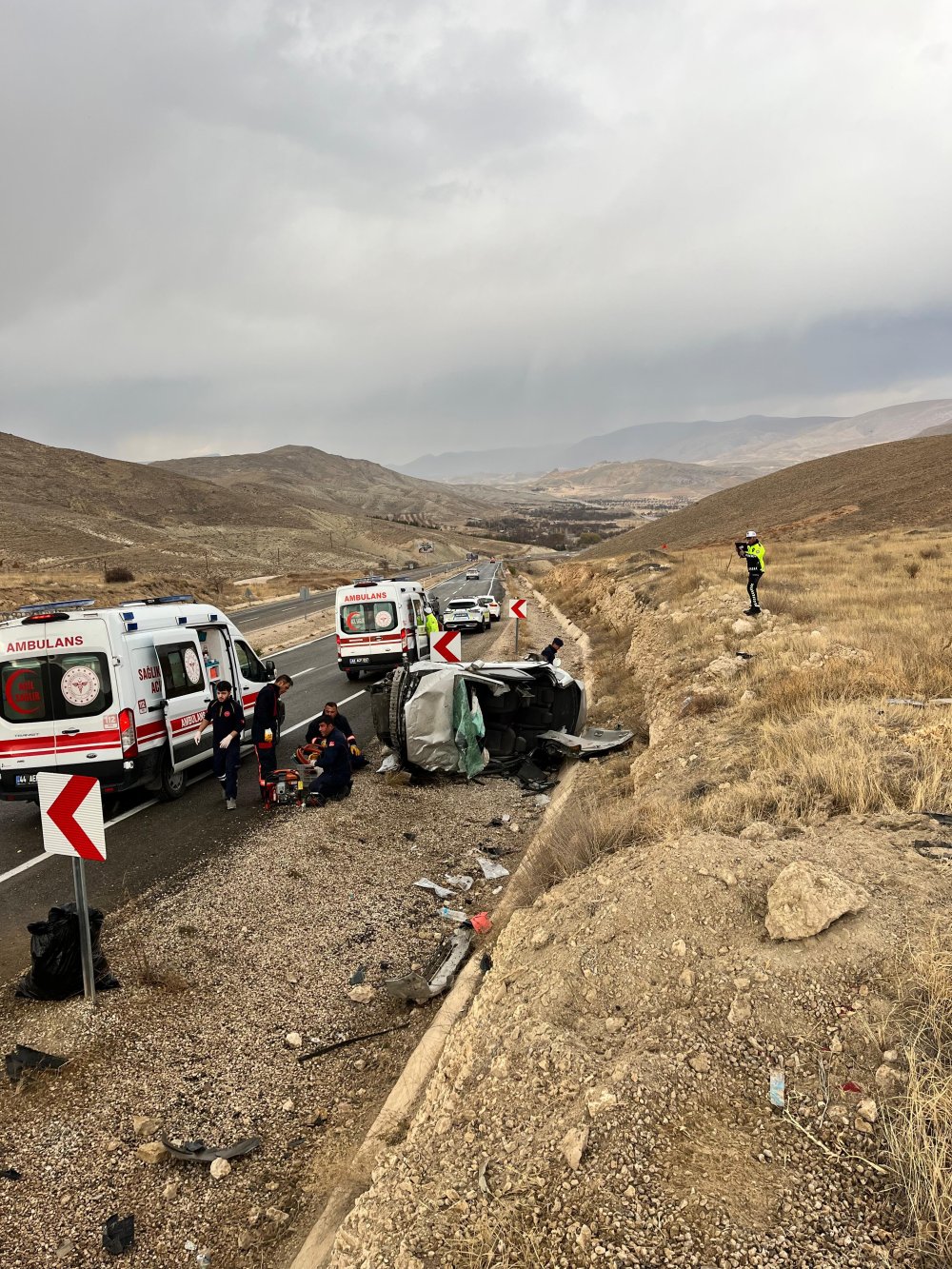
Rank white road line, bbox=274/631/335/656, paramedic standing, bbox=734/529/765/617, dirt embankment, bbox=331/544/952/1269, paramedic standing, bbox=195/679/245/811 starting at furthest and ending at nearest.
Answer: white road line, bbox=274/631/335/656 < paramedic standing, bbox=734/529/765/617 < paramedic standing, bbox=195/679/245/811 < dirt embankment, bbox=331/544/952/1269

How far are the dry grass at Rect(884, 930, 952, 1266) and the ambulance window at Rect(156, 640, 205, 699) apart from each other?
27.2 ft

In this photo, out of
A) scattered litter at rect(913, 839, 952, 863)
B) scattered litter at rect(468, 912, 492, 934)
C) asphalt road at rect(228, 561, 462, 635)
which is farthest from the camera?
asphalt road at rect(228, 561, 462, 635)

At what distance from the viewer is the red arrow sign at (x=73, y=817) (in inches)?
192

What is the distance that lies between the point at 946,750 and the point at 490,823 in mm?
4985

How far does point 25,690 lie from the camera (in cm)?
788

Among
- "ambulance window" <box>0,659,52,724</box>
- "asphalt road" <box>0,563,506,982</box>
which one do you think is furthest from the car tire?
"ambulance window" <box>0,659,52,724</box>

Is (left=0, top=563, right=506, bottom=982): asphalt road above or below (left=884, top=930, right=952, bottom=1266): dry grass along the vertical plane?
below

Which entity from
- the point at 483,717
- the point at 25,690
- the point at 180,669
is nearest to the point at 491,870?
the point at 483,717

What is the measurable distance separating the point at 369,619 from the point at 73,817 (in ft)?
39.1

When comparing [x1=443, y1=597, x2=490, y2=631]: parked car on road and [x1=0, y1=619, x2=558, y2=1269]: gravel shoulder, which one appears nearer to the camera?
[x1=0, y1=619, x2=558, y2=1269]: gravel shoulder

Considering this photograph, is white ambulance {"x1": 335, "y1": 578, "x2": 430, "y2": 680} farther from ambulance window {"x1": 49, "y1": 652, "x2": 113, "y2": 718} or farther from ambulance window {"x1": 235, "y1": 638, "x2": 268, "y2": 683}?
ambulance window {"x1": 49, "y1": 652, "x2": 113, "y2": 718}

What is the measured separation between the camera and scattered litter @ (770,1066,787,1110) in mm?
3119

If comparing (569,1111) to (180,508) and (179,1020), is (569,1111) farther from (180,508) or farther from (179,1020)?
(180,508)

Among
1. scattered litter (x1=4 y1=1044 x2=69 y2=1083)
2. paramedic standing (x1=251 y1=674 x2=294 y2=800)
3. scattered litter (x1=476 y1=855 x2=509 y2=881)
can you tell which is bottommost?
scattered litter (x1=476 y1=855 x2=509 y2=881)
